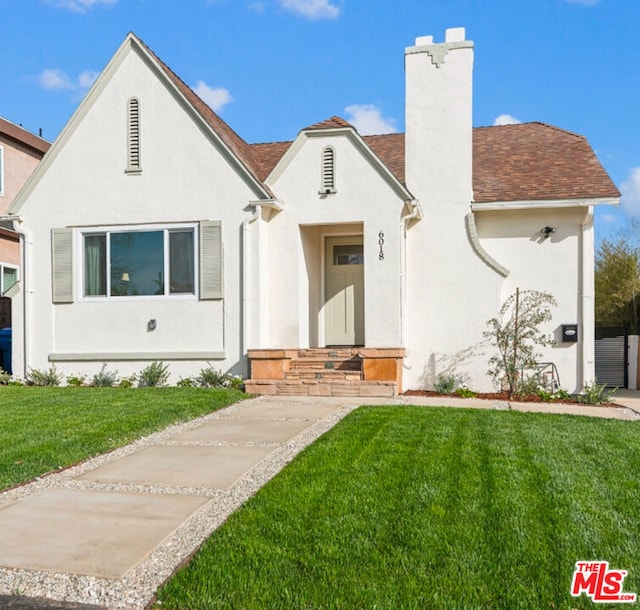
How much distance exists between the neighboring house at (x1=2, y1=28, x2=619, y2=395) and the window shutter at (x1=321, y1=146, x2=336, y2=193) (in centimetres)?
4

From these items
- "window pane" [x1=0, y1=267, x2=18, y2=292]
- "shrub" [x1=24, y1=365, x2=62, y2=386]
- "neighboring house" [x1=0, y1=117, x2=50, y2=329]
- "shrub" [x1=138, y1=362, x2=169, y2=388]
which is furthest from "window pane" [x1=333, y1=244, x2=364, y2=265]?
"window pane" [x1=0, y1=267, x2=18, y2=292]

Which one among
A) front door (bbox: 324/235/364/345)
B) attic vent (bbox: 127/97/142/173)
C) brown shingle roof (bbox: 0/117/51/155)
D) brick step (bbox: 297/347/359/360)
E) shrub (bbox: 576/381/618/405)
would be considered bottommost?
shrub (bbox: 576/381/618/405)

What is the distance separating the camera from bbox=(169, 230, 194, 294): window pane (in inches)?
473

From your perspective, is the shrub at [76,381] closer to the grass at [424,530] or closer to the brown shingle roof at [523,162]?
the brown shingle roof at [523,162]

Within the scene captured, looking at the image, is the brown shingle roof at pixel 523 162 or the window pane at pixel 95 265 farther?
the window pane at pixel 95 265

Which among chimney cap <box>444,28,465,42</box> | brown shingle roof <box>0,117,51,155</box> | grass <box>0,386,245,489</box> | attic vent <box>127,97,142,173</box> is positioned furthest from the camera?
brown shingle roof <box>0,117,51,155</box>

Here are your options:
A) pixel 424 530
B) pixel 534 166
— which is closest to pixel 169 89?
pixel 534 166

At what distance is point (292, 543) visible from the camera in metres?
3.87

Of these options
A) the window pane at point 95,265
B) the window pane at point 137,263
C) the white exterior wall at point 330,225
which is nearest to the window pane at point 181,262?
the window pane at point 137,263

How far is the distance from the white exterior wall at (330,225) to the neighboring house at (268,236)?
3cm

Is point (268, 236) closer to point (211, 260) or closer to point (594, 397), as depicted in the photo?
point (211, 260)

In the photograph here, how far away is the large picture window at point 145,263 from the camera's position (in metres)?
12.0

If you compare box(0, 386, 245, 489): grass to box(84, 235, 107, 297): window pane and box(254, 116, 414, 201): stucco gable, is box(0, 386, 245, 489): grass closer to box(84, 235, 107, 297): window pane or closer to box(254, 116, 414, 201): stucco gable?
box(84, 235, 107, 297): window pane

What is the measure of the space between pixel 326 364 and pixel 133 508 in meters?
7.06
